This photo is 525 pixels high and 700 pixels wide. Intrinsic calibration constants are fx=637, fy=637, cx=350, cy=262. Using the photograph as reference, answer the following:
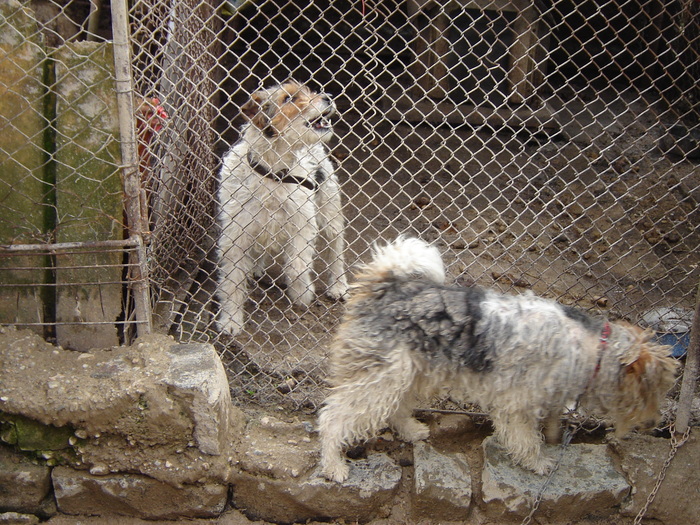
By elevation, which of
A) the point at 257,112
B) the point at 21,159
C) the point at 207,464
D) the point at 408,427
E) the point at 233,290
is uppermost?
the point at 257,112

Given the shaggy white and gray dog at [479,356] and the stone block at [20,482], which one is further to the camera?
the stone block at [20,482]

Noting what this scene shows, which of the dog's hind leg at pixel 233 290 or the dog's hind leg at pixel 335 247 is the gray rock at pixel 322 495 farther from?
the dog's hind leg at pixel 335 247

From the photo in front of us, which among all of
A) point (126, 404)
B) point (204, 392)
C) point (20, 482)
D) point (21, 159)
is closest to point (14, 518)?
point (20, 482)

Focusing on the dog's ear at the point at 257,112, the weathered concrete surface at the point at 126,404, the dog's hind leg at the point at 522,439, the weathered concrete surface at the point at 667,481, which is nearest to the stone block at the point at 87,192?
the weathered concrete surface at the point at 126,404

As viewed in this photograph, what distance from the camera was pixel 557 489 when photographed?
10.6 feet

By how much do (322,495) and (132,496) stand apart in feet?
3.12

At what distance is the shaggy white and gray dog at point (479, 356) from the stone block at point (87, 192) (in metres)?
1.24

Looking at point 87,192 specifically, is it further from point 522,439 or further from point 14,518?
point 522,439

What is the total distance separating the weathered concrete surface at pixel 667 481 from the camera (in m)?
3.27

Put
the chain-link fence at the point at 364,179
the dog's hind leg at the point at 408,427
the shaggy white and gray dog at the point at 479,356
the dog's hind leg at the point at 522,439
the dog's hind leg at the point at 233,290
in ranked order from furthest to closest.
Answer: the dog's hind leg at the point at 233,290
the dog's hind leg at the point at 408,427
the chain-link fence at the point at 364,179
the dog's hind leg at the point at 522,439
the shaggy white and gray dog at the point at 479,356

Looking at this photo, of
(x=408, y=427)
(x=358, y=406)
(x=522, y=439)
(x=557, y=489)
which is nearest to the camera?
(x=358, y=406)

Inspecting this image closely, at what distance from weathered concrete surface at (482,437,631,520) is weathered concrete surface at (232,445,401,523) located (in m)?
0.50

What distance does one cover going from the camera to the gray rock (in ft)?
10.6

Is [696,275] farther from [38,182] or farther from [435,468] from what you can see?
[38,182]
